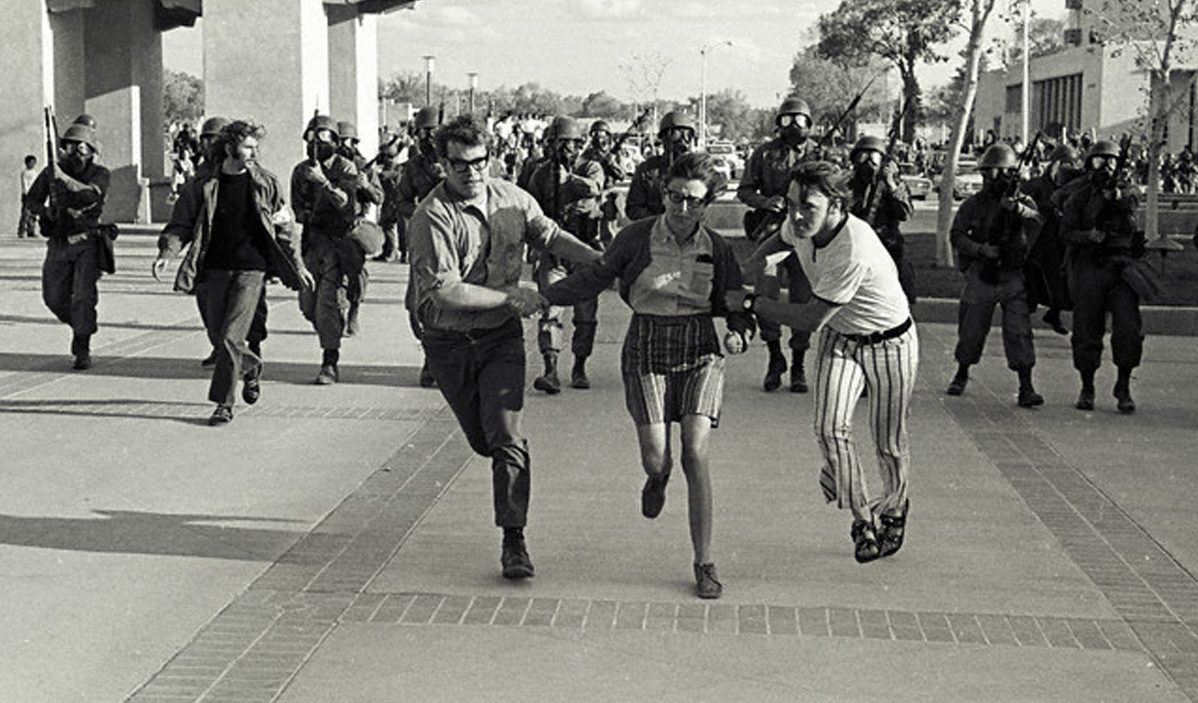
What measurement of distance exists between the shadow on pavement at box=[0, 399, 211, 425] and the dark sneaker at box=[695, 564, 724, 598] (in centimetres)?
487

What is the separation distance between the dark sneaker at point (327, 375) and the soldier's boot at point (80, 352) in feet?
5.76

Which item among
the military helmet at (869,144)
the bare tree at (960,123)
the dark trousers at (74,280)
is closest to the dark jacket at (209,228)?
the dark trousers at (74,280)

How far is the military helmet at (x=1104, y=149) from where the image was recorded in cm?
1235

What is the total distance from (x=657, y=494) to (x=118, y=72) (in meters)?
27.5

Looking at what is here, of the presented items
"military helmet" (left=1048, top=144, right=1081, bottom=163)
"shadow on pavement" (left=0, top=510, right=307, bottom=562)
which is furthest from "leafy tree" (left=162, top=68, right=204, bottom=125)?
"shadow on pavement" (left=0, top=510, right=307, bottom=562)

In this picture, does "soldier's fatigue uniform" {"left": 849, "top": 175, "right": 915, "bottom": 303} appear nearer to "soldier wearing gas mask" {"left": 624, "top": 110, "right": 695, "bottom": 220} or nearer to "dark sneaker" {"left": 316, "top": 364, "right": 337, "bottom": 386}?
"soldier wearing gas mask" {"left": 624, "top": 110, "right": 695, "bottom": 220}

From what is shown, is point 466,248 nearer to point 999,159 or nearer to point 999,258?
point 999,258

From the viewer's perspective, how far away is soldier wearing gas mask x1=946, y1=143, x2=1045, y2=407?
484 inches

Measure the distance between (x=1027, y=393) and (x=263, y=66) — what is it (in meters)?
15.8

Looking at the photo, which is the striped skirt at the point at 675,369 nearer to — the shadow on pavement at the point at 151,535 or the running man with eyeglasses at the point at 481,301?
the running man with eyeglasses at the point at 481,301

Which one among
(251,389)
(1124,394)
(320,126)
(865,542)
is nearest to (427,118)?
(320,126)

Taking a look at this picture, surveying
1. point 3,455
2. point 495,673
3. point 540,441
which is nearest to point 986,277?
point 540,441

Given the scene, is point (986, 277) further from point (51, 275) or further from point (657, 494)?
point (51, 275)

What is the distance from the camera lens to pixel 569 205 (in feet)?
42.9
